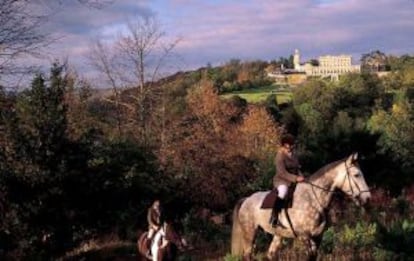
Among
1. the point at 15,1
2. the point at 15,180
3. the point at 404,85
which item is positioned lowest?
the point at 404,85

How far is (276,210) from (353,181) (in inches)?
57.0

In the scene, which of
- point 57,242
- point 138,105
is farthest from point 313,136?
point 57,242

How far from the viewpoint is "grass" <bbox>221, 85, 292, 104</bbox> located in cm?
11300

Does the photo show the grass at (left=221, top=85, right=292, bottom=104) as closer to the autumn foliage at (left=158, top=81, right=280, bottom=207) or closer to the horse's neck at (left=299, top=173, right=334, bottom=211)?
the autumn foliage at (left=158, top=81, right=280, bottom=207)

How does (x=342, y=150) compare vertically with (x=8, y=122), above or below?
below

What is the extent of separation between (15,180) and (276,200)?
31.9ft

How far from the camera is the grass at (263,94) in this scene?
11300 cm

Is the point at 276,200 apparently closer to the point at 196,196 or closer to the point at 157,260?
the point at 157,260

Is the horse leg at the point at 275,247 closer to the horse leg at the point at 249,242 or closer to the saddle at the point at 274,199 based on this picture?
the horse leg at the point at 249,242

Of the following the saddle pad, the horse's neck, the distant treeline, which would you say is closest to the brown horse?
the saddle pad

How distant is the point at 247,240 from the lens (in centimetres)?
1253

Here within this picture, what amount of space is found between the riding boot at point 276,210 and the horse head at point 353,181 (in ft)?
3.23

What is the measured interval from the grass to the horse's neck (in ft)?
323

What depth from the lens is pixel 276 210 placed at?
455 inches
